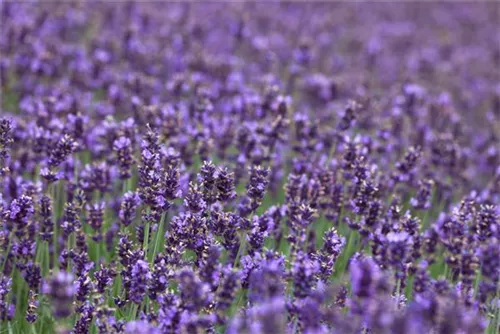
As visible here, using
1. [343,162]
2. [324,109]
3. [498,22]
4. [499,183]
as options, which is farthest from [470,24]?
[343,162]

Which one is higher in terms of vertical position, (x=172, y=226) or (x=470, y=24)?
(x=470, y=24)

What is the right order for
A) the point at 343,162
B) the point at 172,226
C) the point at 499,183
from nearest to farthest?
the point at 172,226 < the point at 343,162 < the point at 499,183

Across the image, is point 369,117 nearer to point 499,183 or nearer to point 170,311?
point 499,183

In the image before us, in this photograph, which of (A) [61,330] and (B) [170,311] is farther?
(B) [170,311]

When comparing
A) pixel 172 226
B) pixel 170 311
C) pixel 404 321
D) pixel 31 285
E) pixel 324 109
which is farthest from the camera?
pixel 324 109

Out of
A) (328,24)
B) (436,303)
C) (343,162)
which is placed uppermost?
(328,24)

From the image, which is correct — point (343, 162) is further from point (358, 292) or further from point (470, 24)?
point (470, 24)
